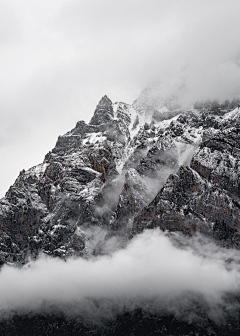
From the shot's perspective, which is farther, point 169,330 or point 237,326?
point 169,330

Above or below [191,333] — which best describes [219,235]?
above

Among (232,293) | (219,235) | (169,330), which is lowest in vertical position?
(169,330)

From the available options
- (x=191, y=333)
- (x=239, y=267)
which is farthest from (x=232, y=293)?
(x=191, y=333)

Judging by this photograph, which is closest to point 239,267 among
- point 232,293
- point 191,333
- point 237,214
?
point 232,293

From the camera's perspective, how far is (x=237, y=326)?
605ft

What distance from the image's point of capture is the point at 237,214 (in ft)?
654

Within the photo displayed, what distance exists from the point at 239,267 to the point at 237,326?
28062 mm

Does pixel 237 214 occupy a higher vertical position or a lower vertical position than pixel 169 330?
higher

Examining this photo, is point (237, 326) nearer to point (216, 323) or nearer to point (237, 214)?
point (216, 323)

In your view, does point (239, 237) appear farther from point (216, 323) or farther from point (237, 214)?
point (216, 323)

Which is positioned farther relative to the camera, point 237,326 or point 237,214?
point 237,214

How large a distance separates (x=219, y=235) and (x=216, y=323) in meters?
41.3

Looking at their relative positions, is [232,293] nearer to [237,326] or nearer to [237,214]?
[237,326]

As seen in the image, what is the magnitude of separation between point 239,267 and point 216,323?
2904 centimetres
